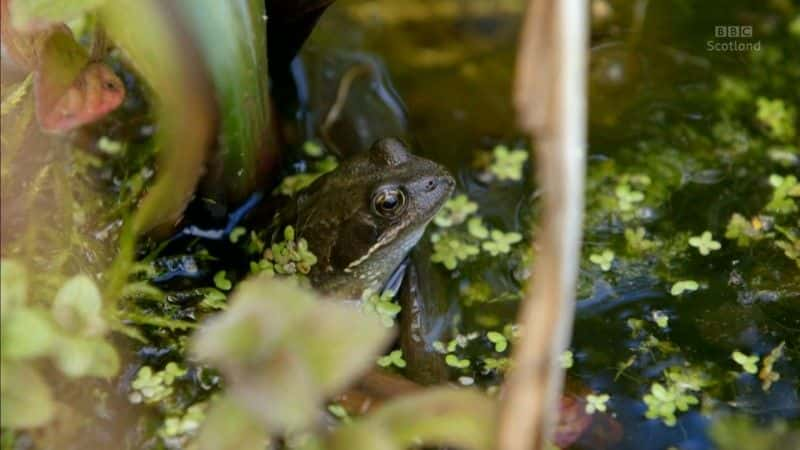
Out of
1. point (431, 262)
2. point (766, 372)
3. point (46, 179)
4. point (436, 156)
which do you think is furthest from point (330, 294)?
point (766, 372)

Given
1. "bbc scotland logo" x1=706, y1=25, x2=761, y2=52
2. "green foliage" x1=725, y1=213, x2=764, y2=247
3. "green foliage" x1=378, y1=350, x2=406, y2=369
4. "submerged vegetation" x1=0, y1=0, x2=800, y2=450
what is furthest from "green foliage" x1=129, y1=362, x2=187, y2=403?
"bbc scotland logo" x1=706, y1=25, x2=761, y2=52

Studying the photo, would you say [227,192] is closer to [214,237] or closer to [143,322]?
[214,237]

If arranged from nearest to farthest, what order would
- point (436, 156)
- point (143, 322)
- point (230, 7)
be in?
point (230, 7) → point (143, 322) → point (436, 156)

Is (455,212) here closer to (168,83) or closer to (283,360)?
(168,83)

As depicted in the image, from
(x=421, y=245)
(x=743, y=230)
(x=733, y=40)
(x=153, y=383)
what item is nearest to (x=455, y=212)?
(x=421, y=245)

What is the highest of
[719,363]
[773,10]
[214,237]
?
[773,10]

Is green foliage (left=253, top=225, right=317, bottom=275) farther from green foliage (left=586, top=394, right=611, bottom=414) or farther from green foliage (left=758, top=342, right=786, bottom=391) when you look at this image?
green foliage (left=758, top=342, right=786, bottom=391)

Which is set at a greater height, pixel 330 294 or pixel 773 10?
pixel 773 10

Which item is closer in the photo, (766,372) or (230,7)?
(230,7)
